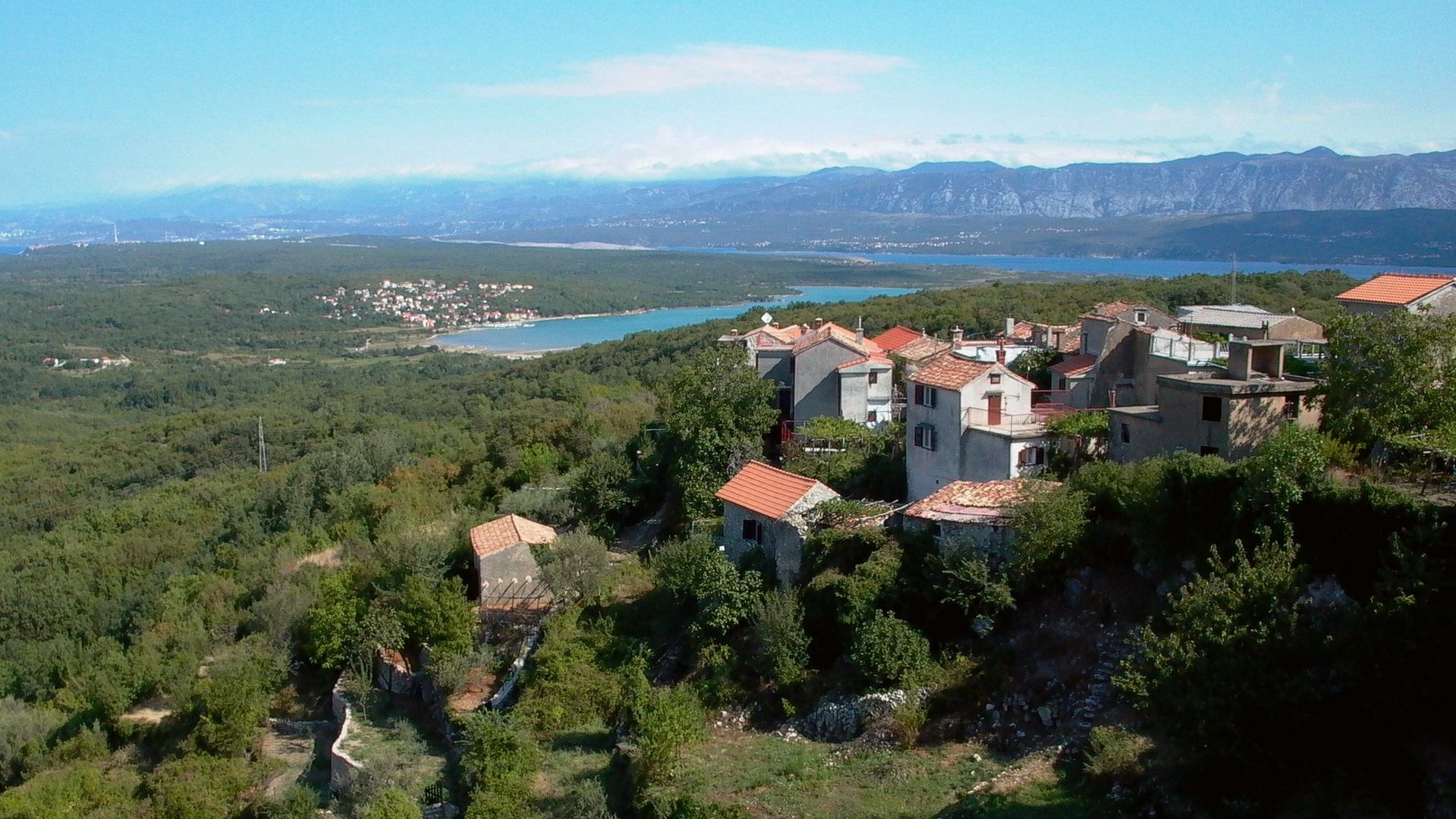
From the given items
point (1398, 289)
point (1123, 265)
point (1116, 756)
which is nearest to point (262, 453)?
point (1398, 289)

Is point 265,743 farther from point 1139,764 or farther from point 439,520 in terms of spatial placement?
point 1139,764

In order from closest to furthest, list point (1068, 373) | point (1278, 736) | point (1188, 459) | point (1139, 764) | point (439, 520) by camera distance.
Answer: point (1278, 736), point (1139, 764), point (1188, 459), point (1068, 373), point (439, 520)

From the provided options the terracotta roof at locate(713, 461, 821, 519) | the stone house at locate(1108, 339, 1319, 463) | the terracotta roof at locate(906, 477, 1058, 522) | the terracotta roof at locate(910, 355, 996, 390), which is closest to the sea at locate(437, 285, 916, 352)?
the terracotta roof at locate(910, 355, 996, 390)

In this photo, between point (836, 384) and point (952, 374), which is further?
point (836, 384)

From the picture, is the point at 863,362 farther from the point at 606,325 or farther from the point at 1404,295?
the point at 606,325

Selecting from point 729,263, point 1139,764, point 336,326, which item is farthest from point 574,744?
point 729,263

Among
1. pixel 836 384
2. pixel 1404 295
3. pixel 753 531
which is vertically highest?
pixel 1404 295

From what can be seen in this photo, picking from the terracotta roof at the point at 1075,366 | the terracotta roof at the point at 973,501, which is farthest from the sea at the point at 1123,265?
the terracotta roof at the point at 973,501

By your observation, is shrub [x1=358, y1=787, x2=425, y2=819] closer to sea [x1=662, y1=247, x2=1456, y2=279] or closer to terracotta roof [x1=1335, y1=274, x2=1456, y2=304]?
terracotta roof [x1=1335, y1=274, x2=1456, y2=304]
